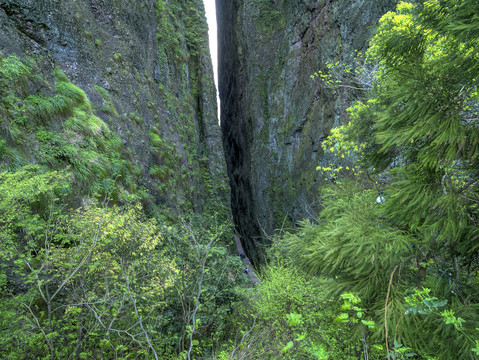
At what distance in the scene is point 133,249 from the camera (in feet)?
19.4

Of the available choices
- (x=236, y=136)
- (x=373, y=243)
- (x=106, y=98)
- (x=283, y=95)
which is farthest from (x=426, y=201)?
(x=236, y=136)

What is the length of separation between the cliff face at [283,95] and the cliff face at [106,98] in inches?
182

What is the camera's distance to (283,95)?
1894cm

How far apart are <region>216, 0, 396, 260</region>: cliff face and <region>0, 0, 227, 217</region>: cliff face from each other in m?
4.62

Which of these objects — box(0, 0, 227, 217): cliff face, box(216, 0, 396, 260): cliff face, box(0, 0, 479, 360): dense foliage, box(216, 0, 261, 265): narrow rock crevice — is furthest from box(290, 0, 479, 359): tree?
box(216, 0, 261, 265): narrow rock crevice

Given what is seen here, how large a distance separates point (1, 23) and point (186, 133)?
37.9 ft

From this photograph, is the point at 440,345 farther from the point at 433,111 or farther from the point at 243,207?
the point at 243,207

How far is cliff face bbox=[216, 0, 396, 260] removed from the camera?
13.3 m

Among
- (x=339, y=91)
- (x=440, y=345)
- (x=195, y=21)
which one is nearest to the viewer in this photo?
(x=440, y=345)

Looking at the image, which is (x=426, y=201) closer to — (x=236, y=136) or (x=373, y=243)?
(x=373, y=243)

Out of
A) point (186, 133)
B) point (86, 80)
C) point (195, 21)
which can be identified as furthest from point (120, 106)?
point (195, 21)

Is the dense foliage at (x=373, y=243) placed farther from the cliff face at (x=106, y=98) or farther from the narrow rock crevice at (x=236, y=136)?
the narrow rock crevice at (x=236, y=136)

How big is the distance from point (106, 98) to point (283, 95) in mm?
12655

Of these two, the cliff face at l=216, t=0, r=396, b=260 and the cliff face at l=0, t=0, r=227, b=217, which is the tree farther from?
the cliff face at l=216, t=0, r=396, b=260
